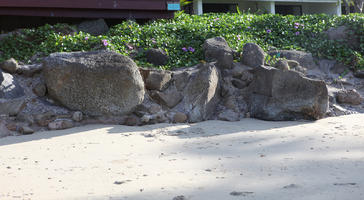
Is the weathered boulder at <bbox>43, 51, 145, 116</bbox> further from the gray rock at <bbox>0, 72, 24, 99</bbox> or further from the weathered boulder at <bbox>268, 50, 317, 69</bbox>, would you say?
the weathered boulder at <bbox>268, 50, 317, 69</bbox>

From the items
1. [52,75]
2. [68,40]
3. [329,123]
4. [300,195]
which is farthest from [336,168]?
[68,40]

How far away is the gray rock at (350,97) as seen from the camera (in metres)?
6.38

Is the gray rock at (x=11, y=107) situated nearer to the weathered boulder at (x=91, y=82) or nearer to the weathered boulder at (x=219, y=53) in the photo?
the weathered boulder at (x=91, y=82)

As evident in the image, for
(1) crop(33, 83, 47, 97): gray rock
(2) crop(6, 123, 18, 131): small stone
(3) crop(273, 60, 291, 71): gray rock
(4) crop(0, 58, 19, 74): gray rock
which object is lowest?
(2) crop(6, 123, 18, 131): small stone

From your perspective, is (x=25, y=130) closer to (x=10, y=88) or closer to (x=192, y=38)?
(x=10, y=88)

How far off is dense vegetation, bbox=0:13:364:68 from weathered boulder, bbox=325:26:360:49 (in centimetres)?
11

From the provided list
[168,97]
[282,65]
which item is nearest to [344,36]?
[282,65]

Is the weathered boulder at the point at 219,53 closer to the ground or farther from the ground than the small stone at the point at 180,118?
farther from the ground

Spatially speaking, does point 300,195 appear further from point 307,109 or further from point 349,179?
point 307,109

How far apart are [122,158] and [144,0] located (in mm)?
6067

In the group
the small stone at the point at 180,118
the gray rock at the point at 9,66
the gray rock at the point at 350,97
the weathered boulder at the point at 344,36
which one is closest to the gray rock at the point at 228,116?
the small stone at the point at 180,118

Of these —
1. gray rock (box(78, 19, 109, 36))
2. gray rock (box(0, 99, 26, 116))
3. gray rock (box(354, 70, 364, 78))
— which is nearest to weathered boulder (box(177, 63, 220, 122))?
gray rock (box(0, 99, 26, 116))

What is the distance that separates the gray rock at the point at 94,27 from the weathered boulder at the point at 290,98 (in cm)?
418

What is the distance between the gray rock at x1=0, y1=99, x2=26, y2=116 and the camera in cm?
518
